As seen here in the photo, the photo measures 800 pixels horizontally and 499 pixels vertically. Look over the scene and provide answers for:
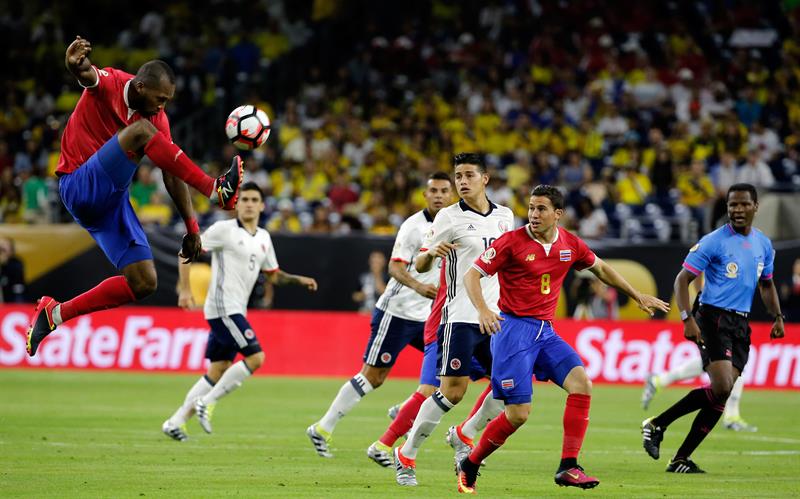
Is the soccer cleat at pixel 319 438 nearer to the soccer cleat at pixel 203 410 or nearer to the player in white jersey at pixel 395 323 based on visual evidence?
the player in white jersey at pixel 395 323

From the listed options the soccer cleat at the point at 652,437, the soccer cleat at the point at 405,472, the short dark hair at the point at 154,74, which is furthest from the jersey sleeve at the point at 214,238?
Result: the soccer cleat at the point at 652,437

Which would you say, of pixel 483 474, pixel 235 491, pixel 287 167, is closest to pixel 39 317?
pixel 235 491

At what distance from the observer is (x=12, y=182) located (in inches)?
1043

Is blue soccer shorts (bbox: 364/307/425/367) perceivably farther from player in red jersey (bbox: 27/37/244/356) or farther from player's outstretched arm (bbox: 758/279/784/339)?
player's outstretched arm (bbox: 758/279/784/339)

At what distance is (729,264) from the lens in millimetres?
11766

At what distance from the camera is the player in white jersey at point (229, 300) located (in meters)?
13.4

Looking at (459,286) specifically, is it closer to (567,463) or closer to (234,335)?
(567,463)

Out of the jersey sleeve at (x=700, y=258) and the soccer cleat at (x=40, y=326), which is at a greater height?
the jersey sleeve at (x=700, y=258)

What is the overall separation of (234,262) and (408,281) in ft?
10.9

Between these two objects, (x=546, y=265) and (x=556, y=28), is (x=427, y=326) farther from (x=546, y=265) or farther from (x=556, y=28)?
(x=556, y=28)

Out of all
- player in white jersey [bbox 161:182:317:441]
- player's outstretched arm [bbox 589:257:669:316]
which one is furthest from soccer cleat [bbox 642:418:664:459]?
player in white jersey [bbox 161:182:317:441]

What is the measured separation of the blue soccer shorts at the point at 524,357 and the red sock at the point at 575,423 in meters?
0.19

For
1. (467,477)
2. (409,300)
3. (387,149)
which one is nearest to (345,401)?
(409,300)

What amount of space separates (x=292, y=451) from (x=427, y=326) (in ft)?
6.58
